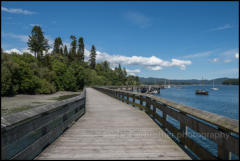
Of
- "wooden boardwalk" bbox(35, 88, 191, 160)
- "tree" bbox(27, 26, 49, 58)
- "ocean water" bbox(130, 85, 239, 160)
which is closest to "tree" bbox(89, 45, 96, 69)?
"tree" bbox(27, 26, 49, 58)

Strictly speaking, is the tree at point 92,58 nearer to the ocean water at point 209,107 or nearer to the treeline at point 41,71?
the treeline at point 41,71

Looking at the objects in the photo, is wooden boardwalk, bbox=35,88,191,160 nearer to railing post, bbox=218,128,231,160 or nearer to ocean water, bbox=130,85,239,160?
railing post, bbox=218,128,231,160

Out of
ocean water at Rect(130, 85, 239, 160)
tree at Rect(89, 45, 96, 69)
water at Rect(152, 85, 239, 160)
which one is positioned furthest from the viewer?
tree at Rect(89, 45, 96, 69)

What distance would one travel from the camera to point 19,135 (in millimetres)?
3006

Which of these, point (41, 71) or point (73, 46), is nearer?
point (41, 71)

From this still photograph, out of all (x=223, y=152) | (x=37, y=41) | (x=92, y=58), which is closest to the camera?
(x=223, y=152)

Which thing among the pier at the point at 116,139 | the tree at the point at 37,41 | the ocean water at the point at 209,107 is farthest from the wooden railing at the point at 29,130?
the tree at the point at 37,41

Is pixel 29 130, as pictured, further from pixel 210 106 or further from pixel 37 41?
pixel 37 41

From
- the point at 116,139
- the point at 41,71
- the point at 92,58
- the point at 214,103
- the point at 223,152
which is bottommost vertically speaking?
the point at 214,103

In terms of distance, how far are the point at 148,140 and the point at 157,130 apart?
1.12 meters

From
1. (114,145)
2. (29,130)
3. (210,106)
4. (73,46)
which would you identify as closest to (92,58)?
(73,46)

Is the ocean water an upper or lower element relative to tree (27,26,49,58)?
lower

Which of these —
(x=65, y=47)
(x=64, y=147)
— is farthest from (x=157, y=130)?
(x=65, y=47)

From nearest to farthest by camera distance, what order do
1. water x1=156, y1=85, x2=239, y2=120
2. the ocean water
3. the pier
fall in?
1. the pier
2. the ocean water
3. water x1=156, y1=85, x2=239, y2=120
